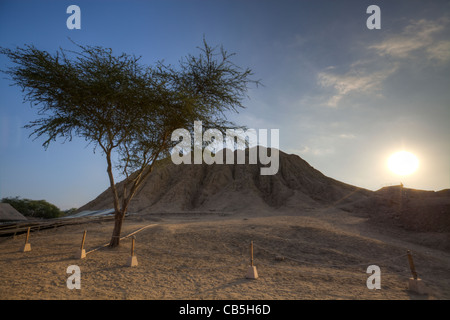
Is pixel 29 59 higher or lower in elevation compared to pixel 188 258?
higher

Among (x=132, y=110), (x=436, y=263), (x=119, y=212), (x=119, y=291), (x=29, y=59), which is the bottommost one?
(x=436, y=263)

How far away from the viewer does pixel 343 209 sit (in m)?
30.5

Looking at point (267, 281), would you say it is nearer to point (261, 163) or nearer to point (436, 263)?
point (436, 263)

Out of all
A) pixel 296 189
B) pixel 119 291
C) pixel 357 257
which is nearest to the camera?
pixel 119 291

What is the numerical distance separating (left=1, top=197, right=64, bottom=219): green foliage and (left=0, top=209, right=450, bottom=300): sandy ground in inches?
1259

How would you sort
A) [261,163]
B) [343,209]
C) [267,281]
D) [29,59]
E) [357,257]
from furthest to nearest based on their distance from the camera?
1. [261,163]
2. [343,209]
3. [357,257]
4. [29,59]
5. [267,281]

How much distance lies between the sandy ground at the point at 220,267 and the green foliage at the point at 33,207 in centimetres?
3197

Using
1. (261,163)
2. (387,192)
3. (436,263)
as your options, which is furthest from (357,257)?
(261,163)

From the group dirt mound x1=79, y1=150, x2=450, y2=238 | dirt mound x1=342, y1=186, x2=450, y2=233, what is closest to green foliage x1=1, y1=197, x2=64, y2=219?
dirt mound x1=79, y1=150, x2=450, y2=238

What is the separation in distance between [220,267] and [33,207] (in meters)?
43.6

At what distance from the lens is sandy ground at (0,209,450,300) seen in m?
6.46

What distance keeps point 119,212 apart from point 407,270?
12.5m

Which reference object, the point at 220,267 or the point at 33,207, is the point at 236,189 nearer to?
the point at 220,267

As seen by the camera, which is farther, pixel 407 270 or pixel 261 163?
pixel 261 163
